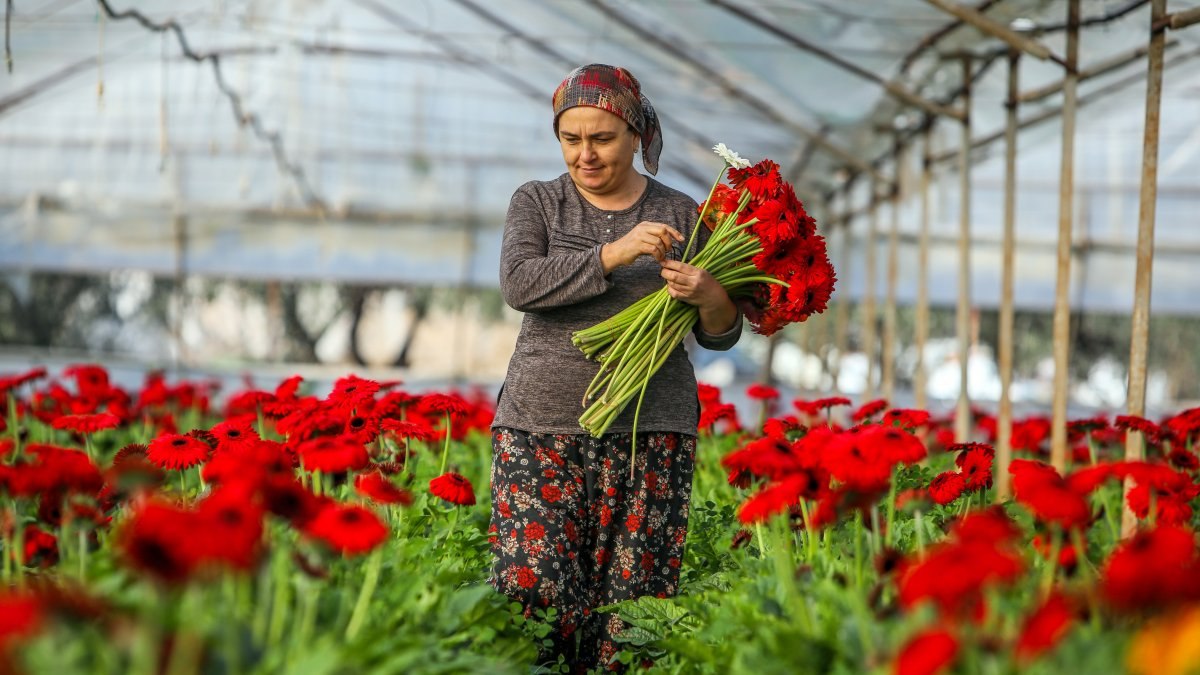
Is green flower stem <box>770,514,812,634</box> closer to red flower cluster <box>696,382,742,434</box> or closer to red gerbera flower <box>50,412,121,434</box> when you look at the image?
red gerbera flower <box>50,412,121,434</box>

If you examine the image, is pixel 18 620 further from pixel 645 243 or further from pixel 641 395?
pixel 641 395

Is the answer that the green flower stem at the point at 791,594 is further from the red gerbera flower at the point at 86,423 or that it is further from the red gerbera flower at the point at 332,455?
the red gerbera flower at the point at 86,423

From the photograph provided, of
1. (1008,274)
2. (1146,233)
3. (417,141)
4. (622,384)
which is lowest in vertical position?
(622,384)

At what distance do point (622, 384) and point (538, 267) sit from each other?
306 mm

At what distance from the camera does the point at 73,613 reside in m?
1.45

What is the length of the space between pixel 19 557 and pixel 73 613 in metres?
0.77

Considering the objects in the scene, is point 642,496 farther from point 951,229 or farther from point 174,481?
point 951,229

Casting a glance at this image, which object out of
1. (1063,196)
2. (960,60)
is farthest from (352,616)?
(960,60)

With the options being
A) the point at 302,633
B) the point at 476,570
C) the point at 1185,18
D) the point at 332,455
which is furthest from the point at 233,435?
the point at 1185,18

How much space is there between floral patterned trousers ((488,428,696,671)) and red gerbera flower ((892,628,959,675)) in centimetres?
159

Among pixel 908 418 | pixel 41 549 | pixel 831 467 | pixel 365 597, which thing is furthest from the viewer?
pixel 908 418

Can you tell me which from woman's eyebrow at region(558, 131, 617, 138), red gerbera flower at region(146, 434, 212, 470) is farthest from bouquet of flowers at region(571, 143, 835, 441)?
red gerbera flower at region(146, 434, 212, 470)

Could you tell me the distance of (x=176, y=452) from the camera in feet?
9.36

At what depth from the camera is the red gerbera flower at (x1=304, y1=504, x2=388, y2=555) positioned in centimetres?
174
